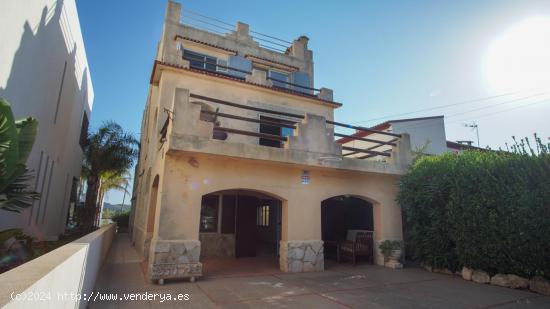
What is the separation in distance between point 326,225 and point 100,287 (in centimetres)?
901

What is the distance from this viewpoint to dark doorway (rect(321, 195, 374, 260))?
12.6 metres

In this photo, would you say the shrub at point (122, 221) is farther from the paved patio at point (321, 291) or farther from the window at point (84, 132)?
the paved patio at point (321, 291)

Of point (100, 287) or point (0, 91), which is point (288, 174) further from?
point (0, 91)

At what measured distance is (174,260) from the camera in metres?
7.17

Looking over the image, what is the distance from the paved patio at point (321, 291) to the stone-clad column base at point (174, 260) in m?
0.23

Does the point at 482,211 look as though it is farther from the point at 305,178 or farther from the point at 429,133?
the point at 429,133

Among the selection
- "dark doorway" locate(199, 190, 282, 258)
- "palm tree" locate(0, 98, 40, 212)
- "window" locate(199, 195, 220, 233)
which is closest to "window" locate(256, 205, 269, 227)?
"dark doorway" locate(199, 190, 282, 258)

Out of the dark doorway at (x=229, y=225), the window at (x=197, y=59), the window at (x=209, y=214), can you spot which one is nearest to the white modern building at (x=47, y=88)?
the window at (x=197, y=59)

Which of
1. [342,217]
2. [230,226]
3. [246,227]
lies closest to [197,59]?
[230,226]

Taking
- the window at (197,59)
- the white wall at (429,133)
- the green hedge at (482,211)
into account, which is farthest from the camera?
the white wall at (429,133)

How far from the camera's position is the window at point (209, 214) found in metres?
12.1

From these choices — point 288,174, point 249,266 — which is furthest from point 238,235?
point 288,174

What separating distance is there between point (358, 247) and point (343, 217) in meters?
3.13

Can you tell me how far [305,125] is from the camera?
361 inches
